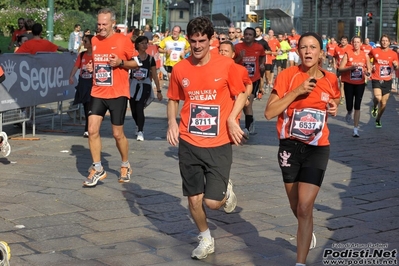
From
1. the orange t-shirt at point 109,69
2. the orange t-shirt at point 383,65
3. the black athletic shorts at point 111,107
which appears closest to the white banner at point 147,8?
the orange t-shirt at point 383,65

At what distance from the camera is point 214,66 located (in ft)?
20.7

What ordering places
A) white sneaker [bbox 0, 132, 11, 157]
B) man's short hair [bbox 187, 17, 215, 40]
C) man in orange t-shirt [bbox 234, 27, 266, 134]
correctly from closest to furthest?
man's short hair [bbox 187, 17, 215, 40] < white sneaker [bbox 0, 132, 11, 157] < man in orange t-shirt [bbox 234, 27, 266, 134]

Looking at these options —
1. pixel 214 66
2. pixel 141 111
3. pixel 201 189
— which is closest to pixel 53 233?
pixel 201 189

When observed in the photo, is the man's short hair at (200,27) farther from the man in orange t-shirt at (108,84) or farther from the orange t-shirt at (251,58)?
the orange t-shirt at (251,58)

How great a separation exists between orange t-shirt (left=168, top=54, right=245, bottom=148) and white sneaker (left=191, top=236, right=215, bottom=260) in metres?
0.69

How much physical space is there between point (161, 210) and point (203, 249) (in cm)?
178

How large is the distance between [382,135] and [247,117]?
2544mm

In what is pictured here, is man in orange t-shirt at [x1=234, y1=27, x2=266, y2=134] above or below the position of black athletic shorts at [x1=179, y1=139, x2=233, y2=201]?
above

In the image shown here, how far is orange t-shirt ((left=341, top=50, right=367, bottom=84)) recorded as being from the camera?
48.9ft

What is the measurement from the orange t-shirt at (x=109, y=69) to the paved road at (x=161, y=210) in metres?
1.01

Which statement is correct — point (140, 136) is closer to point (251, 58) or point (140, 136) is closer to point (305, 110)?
point (251, 58)

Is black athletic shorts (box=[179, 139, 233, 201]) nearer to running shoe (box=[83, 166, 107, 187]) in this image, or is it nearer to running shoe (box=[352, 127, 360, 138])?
running shoe (box=[83, 166, 107, 187])

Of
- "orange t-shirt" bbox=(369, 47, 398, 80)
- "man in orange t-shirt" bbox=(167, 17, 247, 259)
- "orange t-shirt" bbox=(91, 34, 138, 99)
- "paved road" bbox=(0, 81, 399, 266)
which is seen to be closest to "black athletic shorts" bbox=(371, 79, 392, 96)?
"orange t-shirt" bbox=(369, 47, 398, 80)

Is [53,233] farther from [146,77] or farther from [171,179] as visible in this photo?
[146,77]
